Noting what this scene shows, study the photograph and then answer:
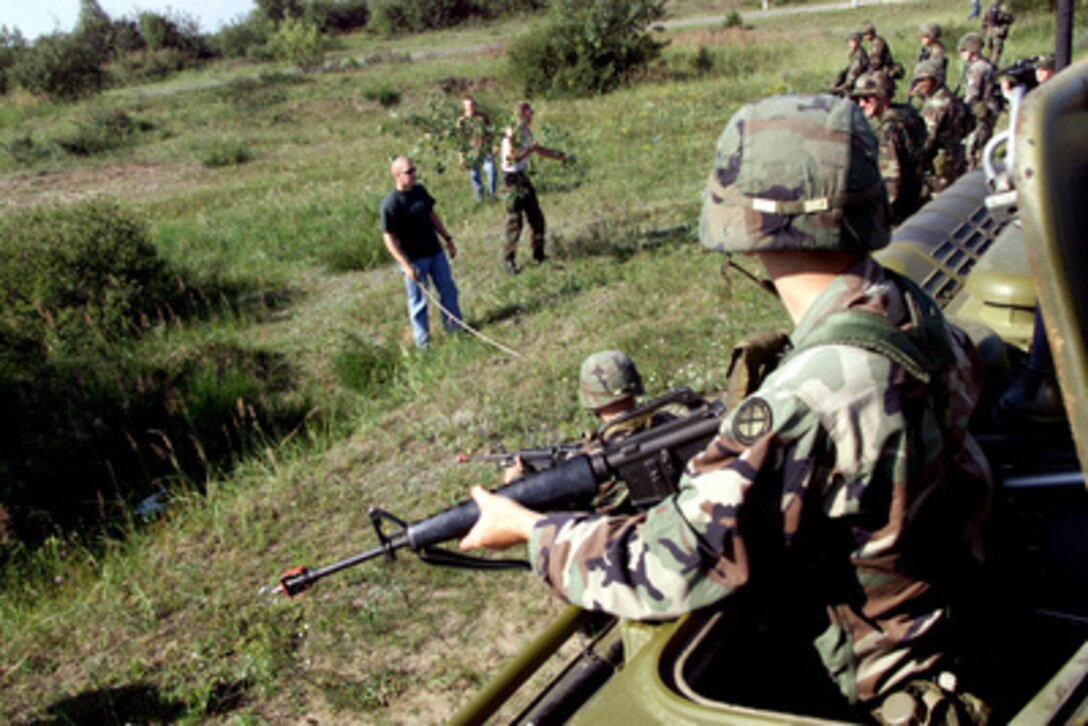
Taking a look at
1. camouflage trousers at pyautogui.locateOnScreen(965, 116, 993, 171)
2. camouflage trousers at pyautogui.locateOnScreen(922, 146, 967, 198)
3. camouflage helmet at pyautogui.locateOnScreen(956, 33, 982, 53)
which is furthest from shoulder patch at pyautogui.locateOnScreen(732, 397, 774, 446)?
camouflage helmet at pyautogui.locateOnScreen(956, 33, 982, 53)

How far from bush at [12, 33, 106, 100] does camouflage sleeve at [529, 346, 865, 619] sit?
40.4 meters

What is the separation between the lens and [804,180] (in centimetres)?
183

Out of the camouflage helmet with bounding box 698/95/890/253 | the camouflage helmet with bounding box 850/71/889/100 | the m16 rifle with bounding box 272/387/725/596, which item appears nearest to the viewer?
the camouflage helmet with bounding box 698/95/890/253

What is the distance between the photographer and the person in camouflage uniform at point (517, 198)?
401 inches

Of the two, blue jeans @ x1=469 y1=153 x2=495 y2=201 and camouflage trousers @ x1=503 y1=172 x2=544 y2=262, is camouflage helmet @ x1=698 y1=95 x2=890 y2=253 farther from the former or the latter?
blue jeans @ x1=469 y1=153 x2=495 y2=201

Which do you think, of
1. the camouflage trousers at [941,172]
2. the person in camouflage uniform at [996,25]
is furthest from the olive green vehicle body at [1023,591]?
the person in camouflage uniform at [996,25]

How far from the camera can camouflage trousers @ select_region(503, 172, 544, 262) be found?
10.2 metres

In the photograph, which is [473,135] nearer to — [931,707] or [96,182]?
[931,707]

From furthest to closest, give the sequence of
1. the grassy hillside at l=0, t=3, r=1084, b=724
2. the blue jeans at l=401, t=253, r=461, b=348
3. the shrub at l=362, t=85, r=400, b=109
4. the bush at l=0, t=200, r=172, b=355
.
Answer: the shrub at l=362, t=85, r=400, b=109 < the bush at l=0, t=200, r=172, b=355 < the blue jeans at l=401, t=253, r=461, b=348 < the grassy hillside at l=0, t=3, r=1084, b=724

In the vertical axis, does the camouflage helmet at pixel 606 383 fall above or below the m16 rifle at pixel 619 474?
below

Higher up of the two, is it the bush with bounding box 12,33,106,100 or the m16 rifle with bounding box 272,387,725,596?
the bush with bounding box 12,33,106,100

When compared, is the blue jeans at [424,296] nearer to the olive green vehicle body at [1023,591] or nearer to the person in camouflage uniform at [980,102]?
the person in camouflage uniform at [980,102]

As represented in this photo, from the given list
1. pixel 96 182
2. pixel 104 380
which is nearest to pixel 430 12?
pixel 96 182

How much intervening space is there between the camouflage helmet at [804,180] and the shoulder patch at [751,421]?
1.09ft
